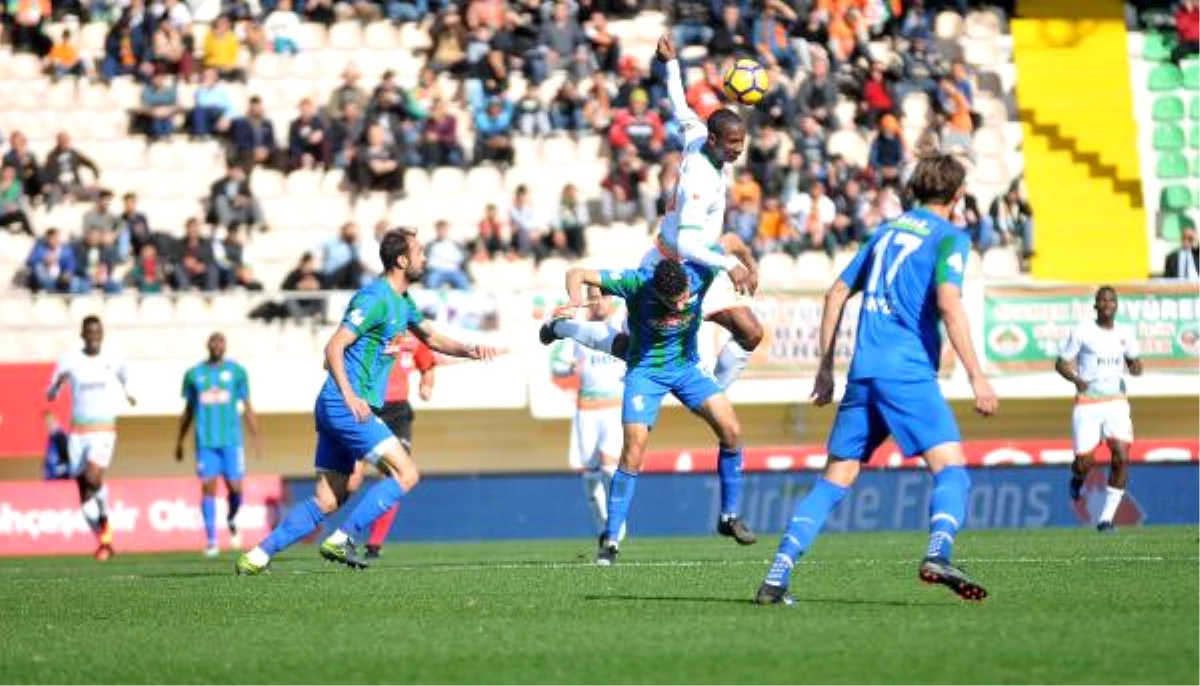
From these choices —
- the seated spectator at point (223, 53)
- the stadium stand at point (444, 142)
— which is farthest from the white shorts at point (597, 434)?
the seated spectator at point (223, 53)

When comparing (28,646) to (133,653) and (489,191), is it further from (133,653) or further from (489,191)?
(489,191)

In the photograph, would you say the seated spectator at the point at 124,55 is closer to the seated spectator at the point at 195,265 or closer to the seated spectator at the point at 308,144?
the seated spectator at the point at 308,144

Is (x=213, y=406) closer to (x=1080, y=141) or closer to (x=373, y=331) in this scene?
(x=373, y=331)

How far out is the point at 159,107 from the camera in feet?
115

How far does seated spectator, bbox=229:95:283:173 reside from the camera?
112 feet

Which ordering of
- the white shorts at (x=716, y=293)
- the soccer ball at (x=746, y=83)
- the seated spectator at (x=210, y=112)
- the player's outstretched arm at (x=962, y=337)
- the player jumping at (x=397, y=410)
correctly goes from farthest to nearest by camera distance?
the seated spectator at (x=210, y=112), the player jumping at (x=397, y=410), the soccer ball at (x=746, y=83), the white shorts at (x=716, y=293), the player's outstretched arm at (x=962, y=337)

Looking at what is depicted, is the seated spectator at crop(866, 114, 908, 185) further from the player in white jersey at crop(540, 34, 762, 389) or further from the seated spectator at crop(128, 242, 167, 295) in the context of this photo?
the player in white jersey at crop(540, 34, 762, 389)

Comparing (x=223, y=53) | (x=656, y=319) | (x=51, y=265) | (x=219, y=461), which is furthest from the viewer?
(x=223, y=53)

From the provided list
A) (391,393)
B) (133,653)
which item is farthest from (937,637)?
(391,393)

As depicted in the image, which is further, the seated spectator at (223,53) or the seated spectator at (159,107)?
the seated spectator at (223,53)

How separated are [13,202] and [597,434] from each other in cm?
1106

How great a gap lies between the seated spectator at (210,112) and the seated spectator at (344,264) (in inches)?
147

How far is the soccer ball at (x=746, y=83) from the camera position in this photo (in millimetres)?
18406

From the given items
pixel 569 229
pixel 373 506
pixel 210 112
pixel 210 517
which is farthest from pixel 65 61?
pixel 373 506
